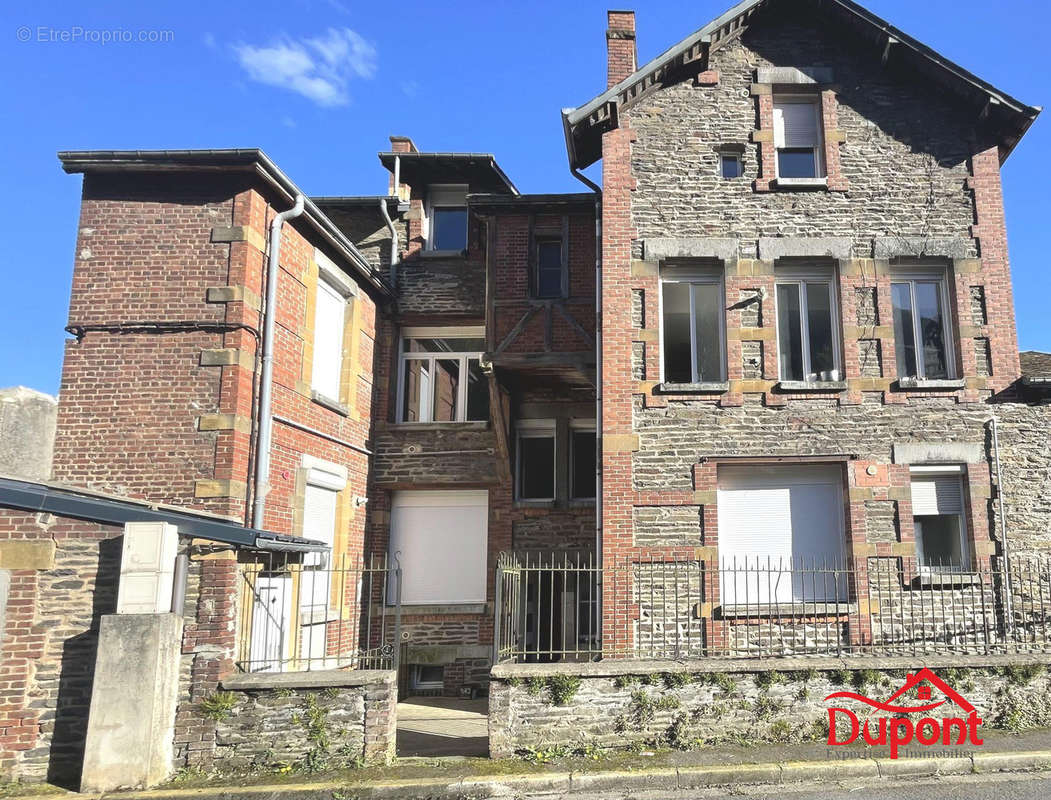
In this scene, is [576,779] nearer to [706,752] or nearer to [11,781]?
[706,752]

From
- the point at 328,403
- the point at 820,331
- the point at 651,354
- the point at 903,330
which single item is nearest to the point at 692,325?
the point at 651,354

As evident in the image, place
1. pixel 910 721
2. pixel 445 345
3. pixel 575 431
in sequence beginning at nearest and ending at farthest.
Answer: pixel 910 721 < pixel 575 431 < pixel 445 345

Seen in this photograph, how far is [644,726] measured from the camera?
26.1ft

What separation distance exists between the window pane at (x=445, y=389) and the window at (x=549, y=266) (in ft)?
7.32

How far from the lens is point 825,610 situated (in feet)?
32.9

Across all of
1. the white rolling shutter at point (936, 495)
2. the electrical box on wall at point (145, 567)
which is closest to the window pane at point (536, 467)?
the white rolling shutter at point (936, 495)

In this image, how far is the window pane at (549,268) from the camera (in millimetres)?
13343

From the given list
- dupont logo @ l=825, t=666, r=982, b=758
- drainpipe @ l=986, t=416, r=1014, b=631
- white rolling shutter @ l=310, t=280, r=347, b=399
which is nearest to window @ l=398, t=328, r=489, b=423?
white rolling shutter @ l=310, t=280, r=347, b=399

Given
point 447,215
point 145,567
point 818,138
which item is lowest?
point 145,567

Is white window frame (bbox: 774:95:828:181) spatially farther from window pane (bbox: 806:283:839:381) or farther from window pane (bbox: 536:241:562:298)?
window pane (bbox: 536:241:562:298)

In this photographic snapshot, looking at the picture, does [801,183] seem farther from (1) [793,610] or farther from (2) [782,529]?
(1) [793,610]

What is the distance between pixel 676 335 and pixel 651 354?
0.69 metres

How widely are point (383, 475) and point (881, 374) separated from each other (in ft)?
26.2

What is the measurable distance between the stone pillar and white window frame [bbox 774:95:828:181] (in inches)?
391
